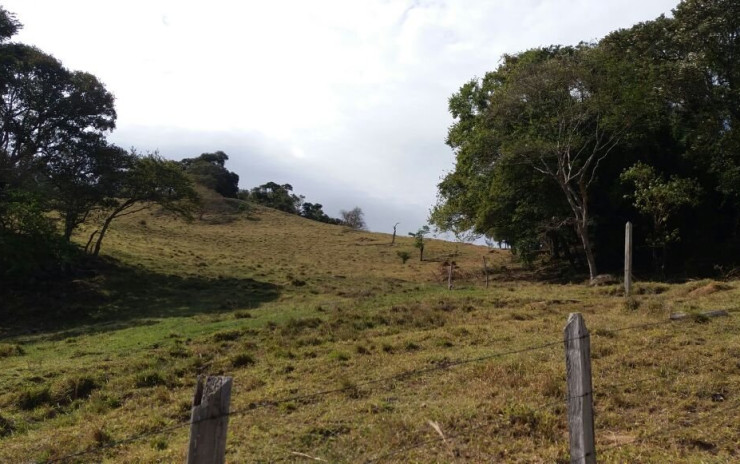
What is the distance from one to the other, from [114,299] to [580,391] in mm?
28661

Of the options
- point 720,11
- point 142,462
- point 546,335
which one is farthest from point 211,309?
point 720,11

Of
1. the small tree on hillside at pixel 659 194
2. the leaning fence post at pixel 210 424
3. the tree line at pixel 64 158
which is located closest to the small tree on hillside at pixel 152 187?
the tree line at pixel 64 158

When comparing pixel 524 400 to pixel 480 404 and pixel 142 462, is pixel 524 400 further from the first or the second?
pixel 142 462

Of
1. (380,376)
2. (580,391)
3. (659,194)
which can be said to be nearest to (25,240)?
(380,376)

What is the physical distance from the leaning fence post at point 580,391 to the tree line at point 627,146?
24110mm

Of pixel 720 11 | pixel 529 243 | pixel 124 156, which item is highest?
pixel 720 11

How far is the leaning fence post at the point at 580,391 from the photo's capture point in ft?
13.4

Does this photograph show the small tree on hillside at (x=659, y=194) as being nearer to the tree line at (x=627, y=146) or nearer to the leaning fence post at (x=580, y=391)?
the tree line at (x=627, y=146)

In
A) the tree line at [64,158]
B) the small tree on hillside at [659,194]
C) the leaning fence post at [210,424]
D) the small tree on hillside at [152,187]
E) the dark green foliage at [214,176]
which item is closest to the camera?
the leaning fence post at [210,424]

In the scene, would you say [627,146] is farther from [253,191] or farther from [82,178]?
[253,191]

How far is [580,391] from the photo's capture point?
4102mm

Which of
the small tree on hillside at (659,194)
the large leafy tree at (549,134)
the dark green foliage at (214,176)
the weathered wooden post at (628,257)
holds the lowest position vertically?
the weathered wooden post at (628,257)

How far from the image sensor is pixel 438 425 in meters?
7.18

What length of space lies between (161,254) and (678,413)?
40848 mm
